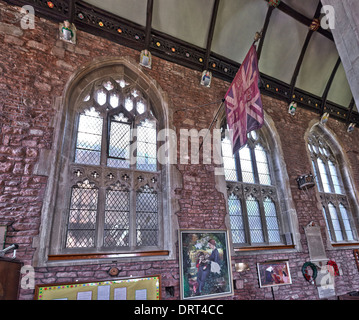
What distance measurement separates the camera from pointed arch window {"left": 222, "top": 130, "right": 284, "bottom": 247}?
18.7ft

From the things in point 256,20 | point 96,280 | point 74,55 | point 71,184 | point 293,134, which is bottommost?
point 96,280

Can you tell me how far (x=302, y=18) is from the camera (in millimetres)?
7250

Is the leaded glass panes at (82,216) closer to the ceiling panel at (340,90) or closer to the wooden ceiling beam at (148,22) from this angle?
the wooden ceiling beam at (148,22)

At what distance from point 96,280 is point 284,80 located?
26.0 ft

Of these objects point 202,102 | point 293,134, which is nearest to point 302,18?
point 293,134

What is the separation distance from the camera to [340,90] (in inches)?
361

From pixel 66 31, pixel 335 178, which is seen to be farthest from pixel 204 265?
pixel 335 178

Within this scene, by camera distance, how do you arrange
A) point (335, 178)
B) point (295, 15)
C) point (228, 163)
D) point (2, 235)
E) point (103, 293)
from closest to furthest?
point (2, 235) → point (103, 293) → point (228, 163) → point (295, 15) → point (335, 178)

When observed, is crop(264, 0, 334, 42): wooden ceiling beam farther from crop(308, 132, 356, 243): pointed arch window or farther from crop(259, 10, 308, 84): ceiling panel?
crop(308, 132, 356, 243): pointed arch window

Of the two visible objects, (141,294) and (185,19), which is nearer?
(141,294)

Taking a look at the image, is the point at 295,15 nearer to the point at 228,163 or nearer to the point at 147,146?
the point at 228,163

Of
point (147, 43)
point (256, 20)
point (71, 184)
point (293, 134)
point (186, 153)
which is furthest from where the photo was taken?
point (293, 134)

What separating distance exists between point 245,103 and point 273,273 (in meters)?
3.80
